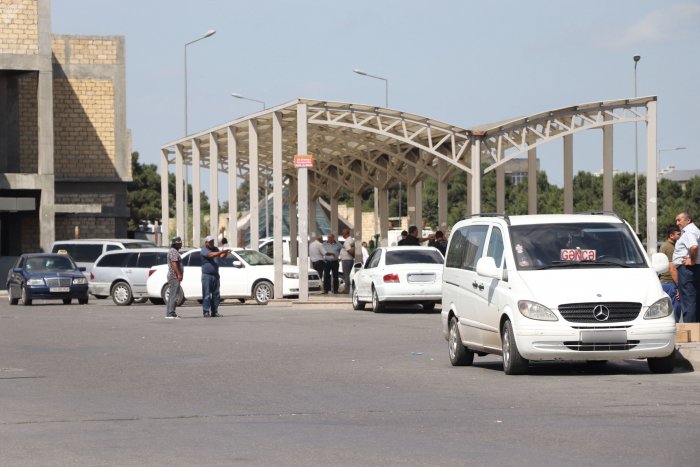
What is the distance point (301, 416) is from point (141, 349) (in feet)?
32.7

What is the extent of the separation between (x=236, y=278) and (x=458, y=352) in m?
21.3

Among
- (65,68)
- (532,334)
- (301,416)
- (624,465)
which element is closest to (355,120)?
(532,334)

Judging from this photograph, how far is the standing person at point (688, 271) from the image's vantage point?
69.7ft

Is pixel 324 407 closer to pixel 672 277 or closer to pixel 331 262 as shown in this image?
pixel 672 277

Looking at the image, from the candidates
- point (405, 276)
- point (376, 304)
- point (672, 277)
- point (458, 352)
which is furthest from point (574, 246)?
point (376, 304)

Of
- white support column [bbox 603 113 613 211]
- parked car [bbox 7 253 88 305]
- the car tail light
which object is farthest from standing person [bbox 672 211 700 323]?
parked car [bbox 7 253 88 305]

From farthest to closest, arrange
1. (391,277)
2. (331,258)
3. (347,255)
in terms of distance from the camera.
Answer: (347,255) → (331,258) → (391,277)

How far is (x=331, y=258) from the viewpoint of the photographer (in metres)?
42.7

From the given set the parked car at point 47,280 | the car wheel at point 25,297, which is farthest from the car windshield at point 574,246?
the car wheel at point 25,297

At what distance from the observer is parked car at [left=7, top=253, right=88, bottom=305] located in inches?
1625

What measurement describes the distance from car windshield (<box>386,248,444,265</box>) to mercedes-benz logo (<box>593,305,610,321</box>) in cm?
1754

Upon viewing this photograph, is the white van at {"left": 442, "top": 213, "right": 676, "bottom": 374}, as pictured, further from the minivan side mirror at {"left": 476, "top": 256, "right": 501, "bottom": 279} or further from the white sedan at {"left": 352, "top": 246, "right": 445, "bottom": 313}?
the white sedan at {"left": 352, "top": 246, "right": 445, "bottom": 313}

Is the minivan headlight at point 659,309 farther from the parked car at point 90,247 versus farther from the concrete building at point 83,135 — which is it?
the concrete building at point 83,135

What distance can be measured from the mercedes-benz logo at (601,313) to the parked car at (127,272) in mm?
26412
